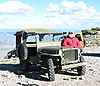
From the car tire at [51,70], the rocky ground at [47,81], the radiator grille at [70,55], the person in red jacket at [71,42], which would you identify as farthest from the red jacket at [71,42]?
the car tire at [51,70]

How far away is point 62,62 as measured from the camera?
853cm

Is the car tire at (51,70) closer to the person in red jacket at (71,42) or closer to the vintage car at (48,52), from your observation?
the vintage car at (48,52)

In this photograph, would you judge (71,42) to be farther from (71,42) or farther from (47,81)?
(47,81)

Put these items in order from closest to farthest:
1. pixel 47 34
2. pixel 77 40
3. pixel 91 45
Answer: pixel 77 40 → pixel 47 34 → pixel 91 45

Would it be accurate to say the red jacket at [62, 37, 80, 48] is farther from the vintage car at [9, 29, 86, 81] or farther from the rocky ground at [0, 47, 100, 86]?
the rocky ground at [0, 47, 100, 86]

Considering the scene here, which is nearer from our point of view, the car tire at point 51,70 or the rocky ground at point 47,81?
the rocky ground at point 47,81

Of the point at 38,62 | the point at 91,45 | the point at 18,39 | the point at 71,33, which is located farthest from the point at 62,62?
the point at 91,45

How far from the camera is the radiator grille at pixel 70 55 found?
8609 millimetres

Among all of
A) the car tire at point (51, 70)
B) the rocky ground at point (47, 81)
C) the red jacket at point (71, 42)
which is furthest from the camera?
the red jacket at point (71, 42)

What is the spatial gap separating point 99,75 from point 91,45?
615 inches

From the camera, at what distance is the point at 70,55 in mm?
8781

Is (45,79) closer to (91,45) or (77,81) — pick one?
(77,81)

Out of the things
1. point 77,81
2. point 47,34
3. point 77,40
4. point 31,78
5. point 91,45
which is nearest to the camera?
point 77,81

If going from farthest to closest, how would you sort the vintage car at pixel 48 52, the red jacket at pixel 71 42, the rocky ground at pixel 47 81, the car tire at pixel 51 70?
the red jacket at pixel 71 42 < the vintage car at pixel 48 52 < the car tire at pixel 51 70 < the rocky ground at pixel 47 81
